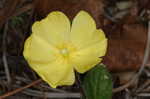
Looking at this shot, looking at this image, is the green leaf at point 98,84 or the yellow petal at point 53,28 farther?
the green leaf at point 98,84

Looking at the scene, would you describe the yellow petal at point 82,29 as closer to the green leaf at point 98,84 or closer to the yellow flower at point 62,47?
the yellow flower at point 62,47

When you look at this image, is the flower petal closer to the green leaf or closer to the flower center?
the flower center

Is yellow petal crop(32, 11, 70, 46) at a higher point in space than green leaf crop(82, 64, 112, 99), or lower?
higher

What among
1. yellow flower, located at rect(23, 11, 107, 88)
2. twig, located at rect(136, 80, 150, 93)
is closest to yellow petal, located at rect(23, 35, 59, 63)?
yellow flower, located at rect(23, 11, 107, 88)

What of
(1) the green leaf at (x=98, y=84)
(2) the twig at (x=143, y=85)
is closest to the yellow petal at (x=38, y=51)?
(1) the green leaf at (x=98, y=84)

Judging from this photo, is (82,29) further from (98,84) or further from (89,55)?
(98,84)

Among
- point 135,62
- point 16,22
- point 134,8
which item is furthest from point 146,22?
point 16,22

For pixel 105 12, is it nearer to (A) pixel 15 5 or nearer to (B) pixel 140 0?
(B) pixel 140 0
